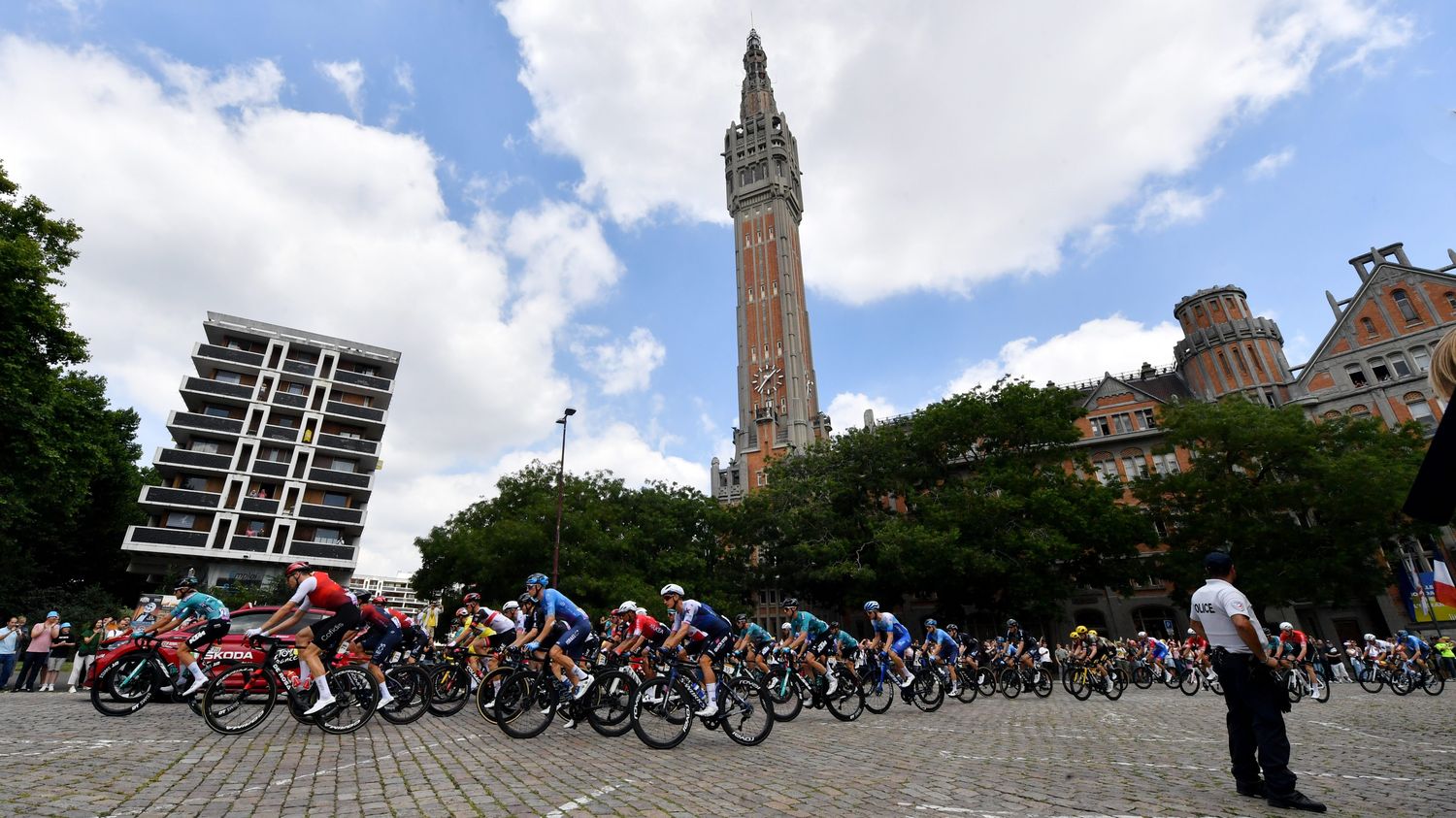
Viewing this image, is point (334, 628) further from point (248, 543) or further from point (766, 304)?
point (766, 304)

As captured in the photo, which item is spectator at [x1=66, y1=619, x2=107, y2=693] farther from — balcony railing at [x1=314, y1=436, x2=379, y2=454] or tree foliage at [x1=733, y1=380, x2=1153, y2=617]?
balcony railing at [x1=314, y1=436, x2=379, y2=454]

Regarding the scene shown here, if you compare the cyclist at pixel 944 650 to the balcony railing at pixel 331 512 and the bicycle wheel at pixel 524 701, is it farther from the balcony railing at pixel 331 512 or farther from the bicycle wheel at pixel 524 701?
the balcony railing at pixel 331 512

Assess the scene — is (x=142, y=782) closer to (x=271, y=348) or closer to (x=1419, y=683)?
(x=1419, y=683)

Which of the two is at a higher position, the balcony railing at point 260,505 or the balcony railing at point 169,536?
the balcony railing at point 260,505

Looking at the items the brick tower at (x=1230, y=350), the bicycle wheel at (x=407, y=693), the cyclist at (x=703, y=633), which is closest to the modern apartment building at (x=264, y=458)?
the bicycle wheel at (x=407, y=693)

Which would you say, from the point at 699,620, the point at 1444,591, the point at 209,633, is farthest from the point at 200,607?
the point at 1444,591

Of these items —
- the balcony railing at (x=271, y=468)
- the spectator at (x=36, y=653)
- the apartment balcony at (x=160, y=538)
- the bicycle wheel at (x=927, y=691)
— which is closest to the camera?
the bicycle wheel at (x=927, y=691)

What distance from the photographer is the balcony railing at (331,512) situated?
46.5 meters

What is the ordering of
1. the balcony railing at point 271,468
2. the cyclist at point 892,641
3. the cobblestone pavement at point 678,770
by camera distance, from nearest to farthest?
the cobblestone pavement at point 678,770
the cyclist at point 892,641
the balcony railing at point 271,468

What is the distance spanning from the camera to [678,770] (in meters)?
6.28

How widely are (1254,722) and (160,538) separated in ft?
171

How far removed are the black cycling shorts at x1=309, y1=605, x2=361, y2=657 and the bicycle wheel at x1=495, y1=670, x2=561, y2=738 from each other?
1928mm

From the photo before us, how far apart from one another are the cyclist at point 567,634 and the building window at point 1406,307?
168 ft

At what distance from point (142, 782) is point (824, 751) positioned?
20.3 feet
